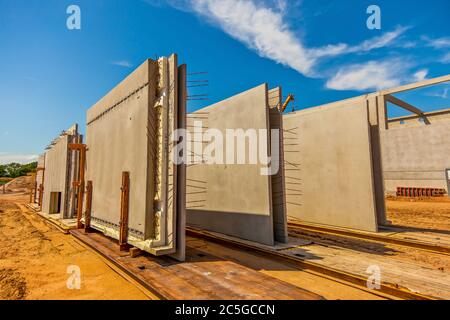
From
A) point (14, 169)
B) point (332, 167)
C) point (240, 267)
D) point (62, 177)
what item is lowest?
point (240, 267)

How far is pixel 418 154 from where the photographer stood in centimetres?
2047

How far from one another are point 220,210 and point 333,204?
3819mm

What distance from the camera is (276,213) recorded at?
623 centimetres

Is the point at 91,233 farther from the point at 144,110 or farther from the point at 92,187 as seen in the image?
the point at 144,110

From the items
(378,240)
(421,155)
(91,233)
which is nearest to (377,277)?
(378,240)

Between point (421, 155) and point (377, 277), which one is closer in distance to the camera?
point (377, 277)

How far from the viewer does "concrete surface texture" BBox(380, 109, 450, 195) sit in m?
19.1

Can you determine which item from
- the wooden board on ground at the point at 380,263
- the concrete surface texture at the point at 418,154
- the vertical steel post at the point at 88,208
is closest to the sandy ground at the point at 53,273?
the vertical steel post at the point at 88,208

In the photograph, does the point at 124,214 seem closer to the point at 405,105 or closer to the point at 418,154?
the point at 418,154

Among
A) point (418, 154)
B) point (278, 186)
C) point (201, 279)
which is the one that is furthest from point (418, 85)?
point (201, 279)

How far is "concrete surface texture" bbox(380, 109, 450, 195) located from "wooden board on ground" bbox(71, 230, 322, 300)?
22.4 metres

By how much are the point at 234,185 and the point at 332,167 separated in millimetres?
3629

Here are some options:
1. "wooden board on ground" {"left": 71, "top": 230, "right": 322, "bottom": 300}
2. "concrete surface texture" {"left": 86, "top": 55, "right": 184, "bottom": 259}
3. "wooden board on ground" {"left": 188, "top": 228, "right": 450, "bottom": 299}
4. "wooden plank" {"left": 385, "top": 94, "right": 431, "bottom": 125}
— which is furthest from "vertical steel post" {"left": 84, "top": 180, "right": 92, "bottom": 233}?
"wooden plank" {"left": 385, "top": 94, "right": 431, "bottom": 125}

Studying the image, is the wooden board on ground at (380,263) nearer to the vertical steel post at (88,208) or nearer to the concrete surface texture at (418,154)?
the vertical steel post at (88,208)
